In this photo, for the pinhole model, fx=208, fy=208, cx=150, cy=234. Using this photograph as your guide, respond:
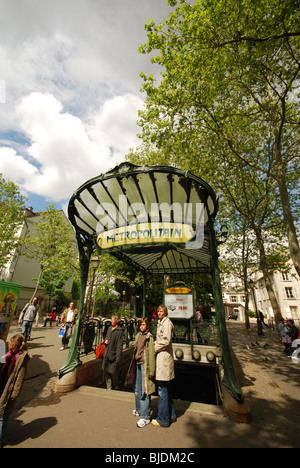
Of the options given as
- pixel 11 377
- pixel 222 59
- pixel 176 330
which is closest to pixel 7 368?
pixel 11 377

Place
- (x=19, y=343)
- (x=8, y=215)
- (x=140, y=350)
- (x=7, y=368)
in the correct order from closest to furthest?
1. (x=7, y=368)
2. (x=19, y=343)
3. (x=140, y=350)
4. (x=8, y=215)

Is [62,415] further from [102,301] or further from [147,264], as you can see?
[102,301]

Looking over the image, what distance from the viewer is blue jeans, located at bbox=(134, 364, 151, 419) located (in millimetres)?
3582

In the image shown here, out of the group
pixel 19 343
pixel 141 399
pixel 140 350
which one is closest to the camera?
pixel 19 343

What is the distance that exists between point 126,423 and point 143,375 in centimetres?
77

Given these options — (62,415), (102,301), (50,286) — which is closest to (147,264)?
(62,415)

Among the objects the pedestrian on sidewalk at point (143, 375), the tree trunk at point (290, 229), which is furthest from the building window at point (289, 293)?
the pedestrian on sidewalk at point (143, 375)

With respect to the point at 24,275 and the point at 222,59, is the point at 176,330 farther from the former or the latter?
the point at 24,275

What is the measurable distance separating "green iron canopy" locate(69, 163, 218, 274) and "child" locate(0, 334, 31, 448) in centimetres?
297

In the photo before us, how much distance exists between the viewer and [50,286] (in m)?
26.8

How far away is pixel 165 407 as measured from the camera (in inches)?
136

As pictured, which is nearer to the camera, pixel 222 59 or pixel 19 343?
pixel 19 343

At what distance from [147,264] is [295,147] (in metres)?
10.8
